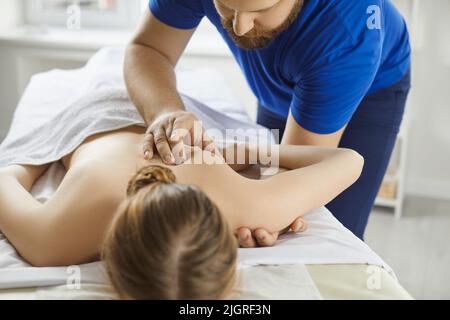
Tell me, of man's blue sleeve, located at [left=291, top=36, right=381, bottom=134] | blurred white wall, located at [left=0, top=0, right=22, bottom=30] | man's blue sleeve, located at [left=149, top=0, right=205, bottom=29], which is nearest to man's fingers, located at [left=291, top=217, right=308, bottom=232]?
man's blue sleeve, located at [left=291, top=36, right=381, bottom=134]

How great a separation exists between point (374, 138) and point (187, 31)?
1.98 ft

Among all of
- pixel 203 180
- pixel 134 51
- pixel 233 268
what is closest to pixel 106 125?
pixel 134 51

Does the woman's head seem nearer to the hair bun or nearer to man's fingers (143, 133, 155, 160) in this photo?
the hair bun

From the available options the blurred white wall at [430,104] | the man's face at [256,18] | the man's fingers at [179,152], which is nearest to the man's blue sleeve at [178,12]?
the man's face at [256,18]

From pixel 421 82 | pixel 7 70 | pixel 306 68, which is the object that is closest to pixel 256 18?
pixel 306 68

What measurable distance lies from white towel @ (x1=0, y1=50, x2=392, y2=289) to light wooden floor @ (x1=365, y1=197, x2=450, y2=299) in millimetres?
1001

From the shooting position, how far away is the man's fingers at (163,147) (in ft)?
4.25

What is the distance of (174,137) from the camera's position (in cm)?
130

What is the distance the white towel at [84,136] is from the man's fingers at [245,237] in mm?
35

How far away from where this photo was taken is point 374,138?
1.79 meters

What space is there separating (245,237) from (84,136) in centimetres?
54

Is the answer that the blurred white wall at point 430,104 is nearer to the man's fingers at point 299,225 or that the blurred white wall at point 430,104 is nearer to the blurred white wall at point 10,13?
the man's fingers at point 299,225

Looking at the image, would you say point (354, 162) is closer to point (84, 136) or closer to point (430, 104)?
point (84, 136)

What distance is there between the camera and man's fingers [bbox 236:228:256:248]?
4.06ft
